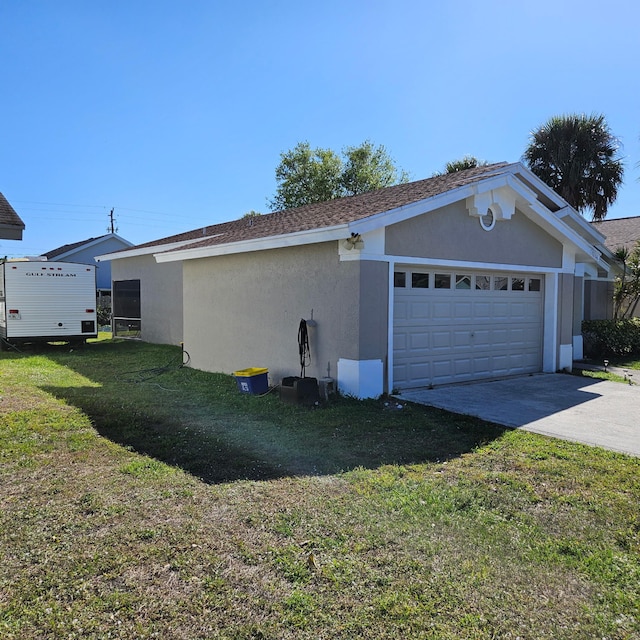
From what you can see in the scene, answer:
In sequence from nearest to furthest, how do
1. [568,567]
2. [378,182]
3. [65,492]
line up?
[568,567]
[65,492]
[378,182]

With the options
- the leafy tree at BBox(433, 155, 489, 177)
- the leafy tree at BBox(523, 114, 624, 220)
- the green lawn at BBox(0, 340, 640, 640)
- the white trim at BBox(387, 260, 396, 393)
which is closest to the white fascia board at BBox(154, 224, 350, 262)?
the white trim at BBox(387, 260, 396, 393)

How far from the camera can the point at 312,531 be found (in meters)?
3.73

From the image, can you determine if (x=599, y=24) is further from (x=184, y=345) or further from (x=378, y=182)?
(x=378, y=182)

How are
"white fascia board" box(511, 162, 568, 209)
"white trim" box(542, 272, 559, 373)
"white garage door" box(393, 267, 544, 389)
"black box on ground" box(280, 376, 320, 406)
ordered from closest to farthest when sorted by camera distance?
"black box on ground" box(280, 376, 320, 406), "white garage door" box(393, 267, 544, 389), "white fascia board" box(511, 162, 568, 209), "white trim" box(542, 272, 559, 373)

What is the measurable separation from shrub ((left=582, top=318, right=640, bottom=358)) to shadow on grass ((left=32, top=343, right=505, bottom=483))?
1008cm

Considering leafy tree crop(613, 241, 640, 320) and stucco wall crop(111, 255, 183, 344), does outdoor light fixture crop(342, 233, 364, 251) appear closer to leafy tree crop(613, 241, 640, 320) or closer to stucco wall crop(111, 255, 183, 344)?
stucco wall crop(111, 255, 183, 344)

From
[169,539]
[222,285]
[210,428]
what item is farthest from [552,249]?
[169,539]

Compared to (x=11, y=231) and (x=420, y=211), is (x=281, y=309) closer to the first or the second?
(x=420, y=211)

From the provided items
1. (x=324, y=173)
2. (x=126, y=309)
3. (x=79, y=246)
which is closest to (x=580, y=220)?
(x=126, y=309)

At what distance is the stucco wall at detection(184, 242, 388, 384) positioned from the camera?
322 inches

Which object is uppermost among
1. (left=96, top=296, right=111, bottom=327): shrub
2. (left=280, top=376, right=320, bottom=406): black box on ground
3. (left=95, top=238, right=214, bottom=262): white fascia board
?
(left=95, top=238, right=214, bottom=262): white fascia board

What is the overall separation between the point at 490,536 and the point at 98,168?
29512mm

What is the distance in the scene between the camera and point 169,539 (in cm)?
359

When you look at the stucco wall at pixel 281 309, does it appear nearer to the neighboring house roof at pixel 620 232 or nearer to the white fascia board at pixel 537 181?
the white fascia board at pixel 537 181
